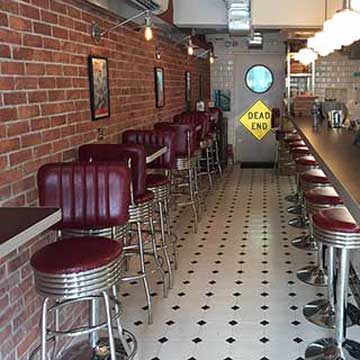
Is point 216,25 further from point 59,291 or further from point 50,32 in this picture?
point 59,291

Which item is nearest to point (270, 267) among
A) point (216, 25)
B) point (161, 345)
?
point (161, 345)

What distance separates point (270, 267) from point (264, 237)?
84cm

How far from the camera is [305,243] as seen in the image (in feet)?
15.7

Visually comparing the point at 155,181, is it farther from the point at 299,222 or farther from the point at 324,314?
the point at 299,222

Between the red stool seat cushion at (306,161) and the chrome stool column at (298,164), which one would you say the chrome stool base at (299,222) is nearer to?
the chrome stool column at (298,164)

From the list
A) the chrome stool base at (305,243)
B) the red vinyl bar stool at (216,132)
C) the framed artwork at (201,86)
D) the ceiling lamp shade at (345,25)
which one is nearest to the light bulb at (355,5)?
the ceiling lamp shade at (345,25)

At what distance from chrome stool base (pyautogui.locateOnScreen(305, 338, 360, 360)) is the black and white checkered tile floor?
65mm

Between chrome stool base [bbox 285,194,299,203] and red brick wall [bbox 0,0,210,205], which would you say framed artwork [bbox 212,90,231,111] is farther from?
red brick wall [bbox 0,0,210,205]

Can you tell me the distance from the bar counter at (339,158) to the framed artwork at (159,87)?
172cm

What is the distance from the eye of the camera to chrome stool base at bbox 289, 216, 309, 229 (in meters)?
5.36

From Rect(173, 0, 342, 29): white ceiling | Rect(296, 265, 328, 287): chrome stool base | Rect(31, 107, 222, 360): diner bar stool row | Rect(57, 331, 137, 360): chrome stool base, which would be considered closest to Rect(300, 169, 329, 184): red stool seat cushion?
Rect(296, 265, 328, 287): chrome stool base

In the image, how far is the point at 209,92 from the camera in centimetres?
1017

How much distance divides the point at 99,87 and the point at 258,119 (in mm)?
6846

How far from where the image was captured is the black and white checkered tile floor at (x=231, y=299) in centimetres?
296
